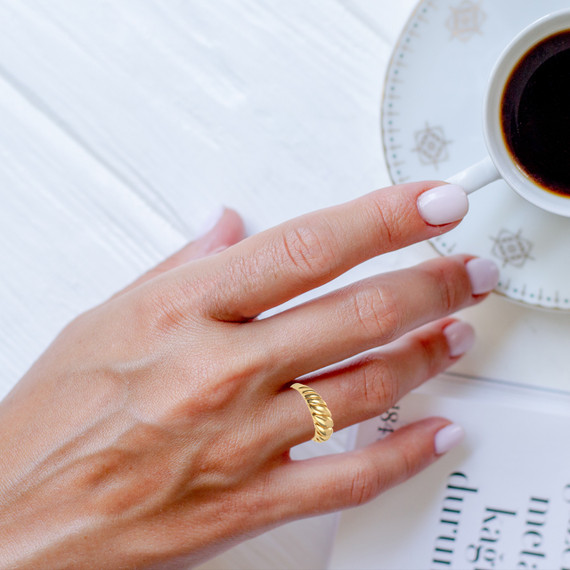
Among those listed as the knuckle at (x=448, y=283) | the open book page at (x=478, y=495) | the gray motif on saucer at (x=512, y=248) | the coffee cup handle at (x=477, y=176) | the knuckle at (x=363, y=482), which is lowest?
the open book page at (x=478, y=495)

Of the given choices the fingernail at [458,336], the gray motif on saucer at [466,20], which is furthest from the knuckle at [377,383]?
the gray motif on saucer at [466,20]

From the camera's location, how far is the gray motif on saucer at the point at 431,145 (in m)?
0.76

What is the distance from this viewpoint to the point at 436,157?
76cm

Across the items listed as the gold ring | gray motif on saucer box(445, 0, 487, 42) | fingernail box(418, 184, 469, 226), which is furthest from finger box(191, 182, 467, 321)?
gray motif on saucer box(445, 0, 487, 42)

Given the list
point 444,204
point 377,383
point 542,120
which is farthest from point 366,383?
point 542,120

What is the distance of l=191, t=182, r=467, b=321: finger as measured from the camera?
657 millimetres

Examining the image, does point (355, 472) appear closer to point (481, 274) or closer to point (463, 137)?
point (481, 274)

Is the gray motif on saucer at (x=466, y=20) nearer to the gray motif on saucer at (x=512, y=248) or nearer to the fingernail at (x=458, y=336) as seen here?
the gray motif on saucer at (x=512, y=248)

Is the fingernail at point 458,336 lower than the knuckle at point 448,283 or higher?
lower

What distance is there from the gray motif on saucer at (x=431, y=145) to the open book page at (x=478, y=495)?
0.28 metres

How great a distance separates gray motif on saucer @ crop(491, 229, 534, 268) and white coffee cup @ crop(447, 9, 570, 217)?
0.08 metres

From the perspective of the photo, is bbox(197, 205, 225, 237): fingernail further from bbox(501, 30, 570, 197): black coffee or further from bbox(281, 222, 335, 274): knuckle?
bbox(501, 30, 570, 197): black coffee

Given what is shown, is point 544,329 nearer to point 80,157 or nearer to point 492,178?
point 492,178

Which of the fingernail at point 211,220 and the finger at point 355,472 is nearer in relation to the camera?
the finger at point 355,472
